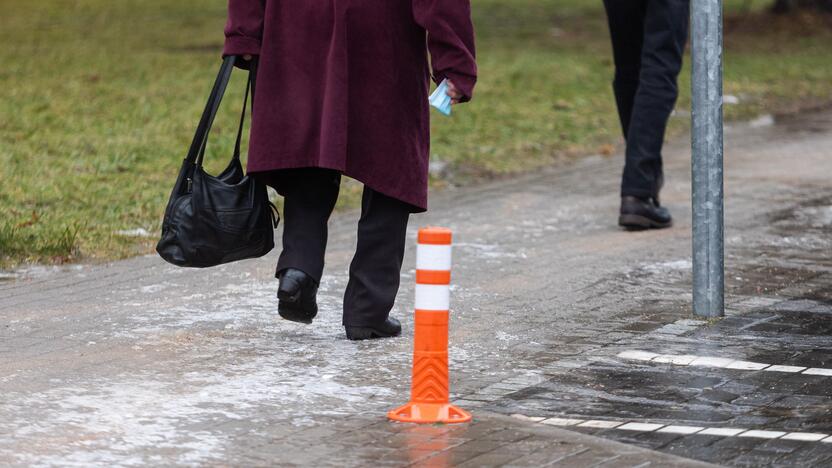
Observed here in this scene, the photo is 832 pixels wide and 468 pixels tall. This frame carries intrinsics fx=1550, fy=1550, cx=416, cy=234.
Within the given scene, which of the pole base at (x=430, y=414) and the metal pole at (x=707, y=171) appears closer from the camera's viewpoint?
the pole base at (x=430, y=414)

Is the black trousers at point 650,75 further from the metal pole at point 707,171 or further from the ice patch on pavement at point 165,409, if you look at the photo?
the ice patch on pavement at point 165,409

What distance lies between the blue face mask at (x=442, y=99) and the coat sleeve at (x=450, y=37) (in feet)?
0.13

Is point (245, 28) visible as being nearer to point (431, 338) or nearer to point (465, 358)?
point (465, 358)

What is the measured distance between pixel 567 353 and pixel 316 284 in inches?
38.4

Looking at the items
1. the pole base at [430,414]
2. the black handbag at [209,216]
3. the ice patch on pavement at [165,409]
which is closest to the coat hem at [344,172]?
the black handbag at [209,216]

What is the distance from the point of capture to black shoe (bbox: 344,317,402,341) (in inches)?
233

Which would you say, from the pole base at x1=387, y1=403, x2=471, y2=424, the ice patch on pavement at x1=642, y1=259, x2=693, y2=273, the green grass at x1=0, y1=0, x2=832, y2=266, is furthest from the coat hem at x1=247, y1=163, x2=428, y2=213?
the green grass at x1=0, y1=0, x2=832, y2=266

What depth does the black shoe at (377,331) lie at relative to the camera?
19.4 ft

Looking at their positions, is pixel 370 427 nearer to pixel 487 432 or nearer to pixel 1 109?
pixel 487 432

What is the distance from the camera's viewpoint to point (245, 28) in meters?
5.71

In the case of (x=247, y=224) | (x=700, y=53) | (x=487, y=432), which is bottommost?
(x=487, y=432)

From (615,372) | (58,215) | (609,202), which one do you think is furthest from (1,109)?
(615,372)

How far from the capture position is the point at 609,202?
9.68m

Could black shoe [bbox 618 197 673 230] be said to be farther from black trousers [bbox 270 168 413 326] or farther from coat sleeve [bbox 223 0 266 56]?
coat sleeve [bbox 223 0 266 56]
